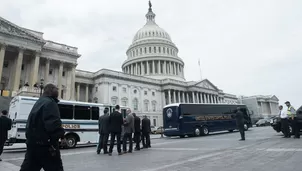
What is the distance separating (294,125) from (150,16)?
92731 mm

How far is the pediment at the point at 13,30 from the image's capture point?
30.0 m

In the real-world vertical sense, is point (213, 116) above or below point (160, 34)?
below

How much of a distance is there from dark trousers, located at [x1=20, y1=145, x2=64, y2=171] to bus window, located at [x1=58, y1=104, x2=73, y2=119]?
38.7 ft

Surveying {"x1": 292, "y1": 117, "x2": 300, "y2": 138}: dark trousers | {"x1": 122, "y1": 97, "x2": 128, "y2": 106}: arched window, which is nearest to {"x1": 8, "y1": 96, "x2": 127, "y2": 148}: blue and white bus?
{"x1": 292, "y1": 117, "x2": 300, "y2": 138}: dark trousers

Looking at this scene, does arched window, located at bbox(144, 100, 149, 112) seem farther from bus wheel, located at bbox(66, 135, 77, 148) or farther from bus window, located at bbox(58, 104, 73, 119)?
bus wheel, located at bbox(66, 135, 77, 148)

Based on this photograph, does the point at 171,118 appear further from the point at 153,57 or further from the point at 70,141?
the point at 153,57

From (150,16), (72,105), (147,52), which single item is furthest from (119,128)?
(150,16)

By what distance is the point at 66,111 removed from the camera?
14375 millimetres

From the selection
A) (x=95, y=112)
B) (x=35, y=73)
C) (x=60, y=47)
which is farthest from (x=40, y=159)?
(x=60, y=47)

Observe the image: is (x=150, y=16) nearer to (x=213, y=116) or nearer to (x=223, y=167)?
(x=213, y=116)

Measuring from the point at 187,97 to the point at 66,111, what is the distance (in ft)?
189

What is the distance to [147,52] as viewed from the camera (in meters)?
78.1

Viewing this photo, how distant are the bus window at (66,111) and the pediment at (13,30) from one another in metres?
23.8

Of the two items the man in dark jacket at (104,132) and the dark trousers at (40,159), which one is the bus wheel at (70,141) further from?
the dark trousers at (40,159)
